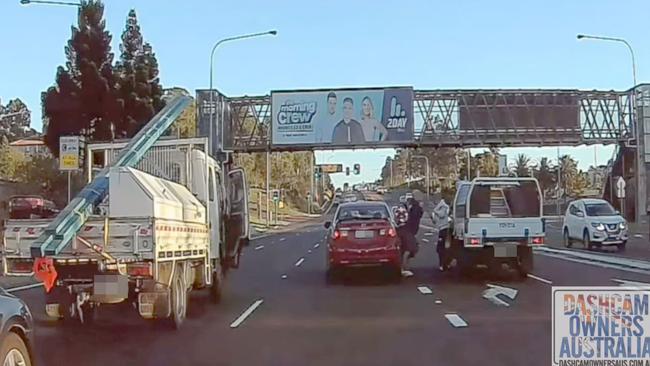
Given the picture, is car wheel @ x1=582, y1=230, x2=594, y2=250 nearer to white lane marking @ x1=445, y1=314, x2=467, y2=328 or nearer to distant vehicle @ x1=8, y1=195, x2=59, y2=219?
white lane marking @ x1=445, y1=314, x2=467, y2=328

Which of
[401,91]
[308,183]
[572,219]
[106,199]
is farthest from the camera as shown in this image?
[308,183]

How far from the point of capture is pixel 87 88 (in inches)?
1880

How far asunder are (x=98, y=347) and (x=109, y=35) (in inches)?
1560

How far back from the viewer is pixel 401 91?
176 feet

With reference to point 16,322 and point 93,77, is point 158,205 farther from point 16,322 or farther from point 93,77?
point 93,77

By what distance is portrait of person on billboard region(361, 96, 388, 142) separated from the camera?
2108 inches

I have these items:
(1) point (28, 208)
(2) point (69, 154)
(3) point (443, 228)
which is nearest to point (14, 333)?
(3) point (443, 228)

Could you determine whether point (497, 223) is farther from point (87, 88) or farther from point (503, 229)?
point (87, 88)

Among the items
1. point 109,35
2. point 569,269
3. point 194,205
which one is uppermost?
point 109,35

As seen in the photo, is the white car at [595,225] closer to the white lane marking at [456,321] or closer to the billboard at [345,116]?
the billboard at [345,116]

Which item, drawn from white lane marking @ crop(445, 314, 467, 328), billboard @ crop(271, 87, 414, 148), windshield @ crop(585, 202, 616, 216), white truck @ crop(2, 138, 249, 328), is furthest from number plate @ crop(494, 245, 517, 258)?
billboard @ crop(271, 87, 414, 148)

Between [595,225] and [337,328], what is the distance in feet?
70.7

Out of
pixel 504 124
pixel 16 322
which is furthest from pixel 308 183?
pixel 16 322

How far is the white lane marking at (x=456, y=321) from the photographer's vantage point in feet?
43.1
